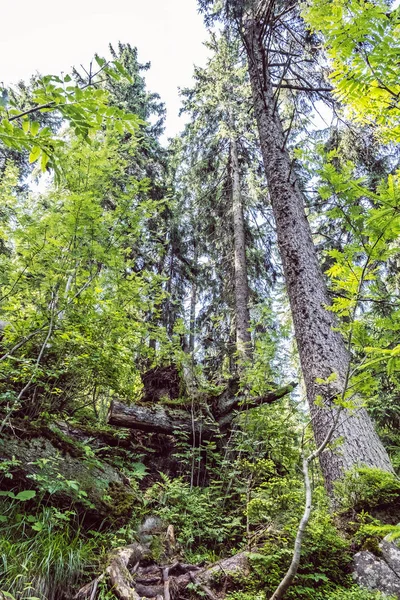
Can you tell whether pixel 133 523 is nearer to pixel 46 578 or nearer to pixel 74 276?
pixel 46 578

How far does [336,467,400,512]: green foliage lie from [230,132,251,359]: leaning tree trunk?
11.9 ft

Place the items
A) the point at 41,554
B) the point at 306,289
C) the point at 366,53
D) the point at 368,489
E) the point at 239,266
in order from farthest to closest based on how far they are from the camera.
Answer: the point at 239,266 → the point at 306,289 → the point at 368,489 → the point at 41,554 → the point at 366,53

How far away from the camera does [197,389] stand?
520 cm

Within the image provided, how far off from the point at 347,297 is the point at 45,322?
9.04 ft

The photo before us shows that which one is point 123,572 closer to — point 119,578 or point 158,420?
point 119,578

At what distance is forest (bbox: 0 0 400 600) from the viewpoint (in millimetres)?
1920

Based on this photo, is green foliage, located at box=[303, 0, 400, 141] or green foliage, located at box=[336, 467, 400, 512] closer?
green foliage, located at box=[303, 0, 400, 141]

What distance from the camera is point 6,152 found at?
44.5 feet

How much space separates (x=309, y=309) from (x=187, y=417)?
8.23 ft

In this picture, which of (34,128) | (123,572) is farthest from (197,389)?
(34,128)

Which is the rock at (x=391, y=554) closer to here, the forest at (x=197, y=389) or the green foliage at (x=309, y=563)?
the forest at (x=197, y=389)

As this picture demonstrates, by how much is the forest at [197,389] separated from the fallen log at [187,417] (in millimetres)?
32

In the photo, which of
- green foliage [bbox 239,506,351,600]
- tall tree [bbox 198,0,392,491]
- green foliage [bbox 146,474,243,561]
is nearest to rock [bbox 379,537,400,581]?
green foliage [bbox 239,506,351,600]

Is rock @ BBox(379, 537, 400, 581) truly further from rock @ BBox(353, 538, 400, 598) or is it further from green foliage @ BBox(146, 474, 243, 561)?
green foliage @ BBox(146, 474, 243, 561)
